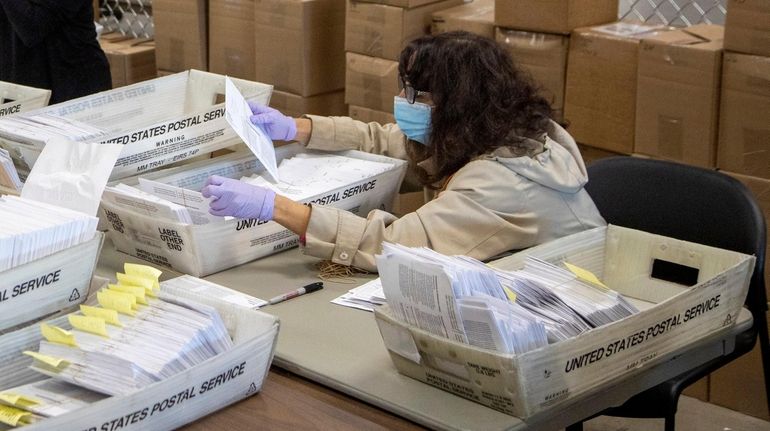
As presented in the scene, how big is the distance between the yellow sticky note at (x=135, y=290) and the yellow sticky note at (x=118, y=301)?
1 cm

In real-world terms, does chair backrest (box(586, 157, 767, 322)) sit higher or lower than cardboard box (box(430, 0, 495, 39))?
lower

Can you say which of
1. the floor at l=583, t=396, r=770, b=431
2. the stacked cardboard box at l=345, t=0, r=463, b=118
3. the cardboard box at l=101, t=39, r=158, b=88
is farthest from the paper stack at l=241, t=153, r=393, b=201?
the cardboard box at l=101, t=39, r=158, b=88

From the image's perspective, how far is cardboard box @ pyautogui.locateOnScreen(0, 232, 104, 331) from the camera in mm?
1639

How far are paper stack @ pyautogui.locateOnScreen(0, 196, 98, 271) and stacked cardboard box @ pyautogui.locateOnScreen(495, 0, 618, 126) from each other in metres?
1.74

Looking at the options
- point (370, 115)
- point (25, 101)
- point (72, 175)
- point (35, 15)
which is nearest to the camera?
point (72, 175)

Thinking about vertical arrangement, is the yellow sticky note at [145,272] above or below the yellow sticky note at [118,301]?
above

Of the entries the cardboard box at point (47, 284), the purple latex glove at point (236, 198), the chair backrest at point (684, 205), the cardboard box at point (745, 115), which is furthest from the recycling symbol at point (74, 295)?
the cardboard box at point (745, 115)

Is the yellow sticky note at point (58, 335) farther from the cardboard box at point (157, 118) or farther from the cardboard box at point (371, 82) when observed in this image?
the cardboard box at point (371, 82)

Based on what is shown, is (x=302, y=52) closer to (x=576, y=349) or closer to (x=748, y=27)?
(x=748, y=27)

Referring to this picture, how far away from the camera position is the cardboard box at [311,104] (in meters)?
3.78

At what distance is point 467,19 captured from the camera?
11.2 ft

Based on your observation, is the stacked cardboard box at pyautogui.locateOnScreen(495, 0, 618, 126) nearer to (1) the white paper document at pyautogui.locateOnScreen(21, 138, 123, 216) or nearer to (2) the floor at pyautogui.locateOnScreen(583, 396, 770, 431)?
(2) the floor at pyautogui.locateOnScreen(583, 396, 770, 431)

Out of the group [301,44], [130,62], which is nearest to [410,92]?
[301,44]

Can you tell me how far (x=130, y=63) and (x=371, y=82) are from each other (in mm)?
1306
